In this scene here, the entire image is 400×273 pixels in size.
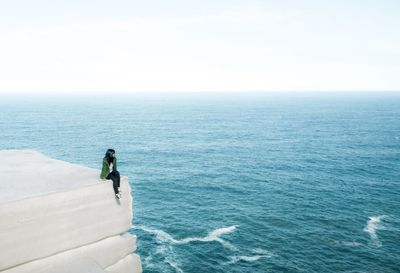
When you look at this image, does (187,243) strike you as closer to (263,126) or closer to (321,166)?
(321,166)

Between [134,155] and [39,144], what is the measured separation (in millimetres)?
31787

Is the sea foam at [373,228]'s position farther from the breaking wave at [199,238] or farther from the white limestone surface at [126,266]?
the white limestone surface at [126,266]

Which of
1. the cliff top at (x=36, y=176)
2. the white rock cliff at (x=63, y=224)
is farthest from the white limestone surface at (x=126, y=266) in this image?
the cliff top at (x=36, y=176)

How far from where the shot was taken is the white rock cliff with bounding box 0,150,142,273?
38.1ft

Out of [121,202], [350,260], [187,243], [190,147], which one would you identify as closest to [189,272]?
[187,243]

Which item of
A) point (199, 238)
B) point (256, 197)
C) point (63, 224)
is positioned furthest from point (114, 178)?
point (256, 197)

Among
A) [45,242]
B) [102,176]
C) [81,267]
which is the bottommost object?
[81,267]

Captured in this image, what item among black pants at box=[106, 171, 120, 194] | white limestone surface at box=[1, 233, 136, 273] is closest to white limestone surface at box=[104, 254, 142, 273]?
white limestone surface at box=[1, 233, 136, 273]

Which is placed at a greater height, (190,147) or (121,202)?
(121,202)

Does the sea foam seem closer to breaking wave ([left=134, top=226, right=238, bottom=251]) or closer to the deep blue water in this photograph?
the deep blue water

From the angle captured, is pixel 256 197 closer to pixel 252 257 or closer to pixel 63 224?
pixel 252 257

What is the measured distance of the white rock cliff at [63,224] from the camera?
38.1 feet

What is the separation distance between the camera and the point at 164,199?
6062 cm

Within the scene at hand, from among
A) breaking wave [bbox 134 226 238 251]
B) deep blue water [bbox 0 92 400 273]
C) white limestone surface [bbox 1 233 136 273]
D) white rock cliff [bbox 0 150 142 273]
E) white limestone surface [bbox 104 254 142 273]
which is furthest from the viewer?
breaking wave [bbox 134 226 238 251]
